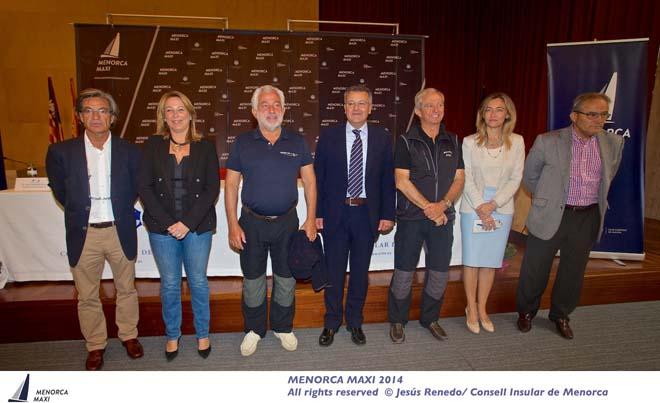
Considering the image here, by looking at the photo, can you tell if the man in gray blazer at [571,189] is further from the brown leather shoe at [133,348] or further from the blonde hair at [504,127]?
the brown leather shoe at [133,348]

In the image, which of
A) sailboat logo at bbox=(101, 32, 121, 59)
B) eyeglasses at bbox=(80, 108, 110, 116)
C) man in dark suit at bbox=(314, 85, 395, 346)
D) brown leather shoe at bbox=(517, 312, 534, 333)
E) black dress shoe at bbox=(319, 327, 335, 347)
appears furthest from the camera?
sailboat logo at bbox=(101, 32, 121, 59)

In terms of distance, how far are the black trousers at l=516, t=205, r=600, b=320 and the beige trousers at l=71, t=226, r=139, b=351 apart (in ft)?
8.54

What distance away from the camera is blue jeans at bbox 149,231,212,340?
2.26 meters

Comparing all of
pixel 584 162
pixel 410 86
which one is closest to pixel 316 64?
pixel 410 86

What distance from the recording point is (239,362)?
245cm

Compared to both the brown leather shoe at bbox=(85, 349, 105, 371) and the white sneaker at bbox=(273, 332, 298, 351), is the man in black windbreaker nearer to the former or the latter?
the white sneaker at bbox=(273, 332, 298, 351)

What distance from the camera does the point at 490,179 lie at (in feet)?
8.61

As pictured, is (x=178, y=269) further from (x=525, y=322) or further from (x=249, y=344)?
(x=525, y=322)

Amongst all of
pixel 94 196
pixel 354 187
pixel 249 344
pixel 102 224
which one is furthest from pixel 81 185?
pixel 354 187

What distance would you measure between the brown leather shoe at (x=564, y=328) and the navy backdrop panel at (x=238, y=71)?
3122 mm

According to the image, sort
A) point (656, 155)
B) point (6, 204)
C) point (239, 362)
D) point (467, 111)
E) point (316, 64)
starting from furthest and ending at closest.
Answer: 1. point (467, 111)
2. point (656, 155)
3. point (316, 64)
4. point (6, 204)
5. point (239, 362)

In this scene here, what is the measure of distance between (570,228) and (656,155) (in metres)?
4.61
